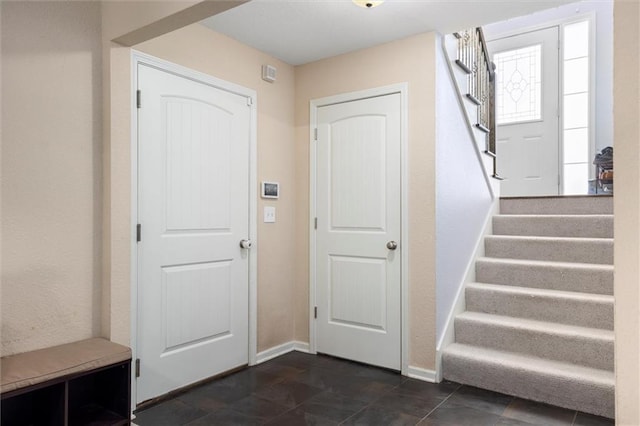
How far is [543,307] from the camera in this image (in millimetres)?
3037

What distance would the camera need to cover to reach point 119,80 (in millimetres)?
2320

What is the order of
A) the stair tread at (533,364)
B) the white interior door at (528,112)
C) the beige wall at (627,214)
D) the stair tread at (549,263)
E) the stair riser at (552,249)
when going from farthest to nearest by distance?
the white interior door at (528,112)
the stair riser at (552,249)
the stair tread at (549,263)
the stair tread at (533,364)
the beige wall at (627,214)

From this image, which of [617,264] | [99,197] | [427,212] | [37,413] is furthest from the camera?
[427,212]

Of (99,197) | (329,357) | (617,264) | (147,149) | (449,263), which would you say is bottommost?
(329,357)

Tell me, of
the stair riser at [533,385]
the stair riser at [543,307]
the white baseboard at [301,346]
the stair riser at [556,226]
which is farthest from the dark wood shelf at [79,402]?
the stair riser at [556,226]

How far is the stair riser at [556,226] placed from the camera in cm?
349

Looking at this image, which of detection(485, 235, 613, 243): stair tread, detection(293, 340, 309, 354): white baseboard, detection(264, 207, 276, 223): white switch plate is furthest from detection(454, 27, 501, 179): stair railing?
detection(293, 340, 309, 354): white baseboard

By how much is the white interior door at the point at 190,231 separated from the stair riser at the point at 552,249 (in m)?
2.19

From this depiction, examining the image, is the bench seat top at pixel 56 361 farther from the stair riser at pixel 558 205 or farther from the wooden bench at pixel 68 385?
the stair riser at pixel 558 205

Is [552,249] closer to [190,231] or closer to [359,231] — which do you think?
[359,231]

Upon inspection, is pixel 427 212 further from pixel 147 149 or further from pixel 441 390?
pixel 147 149

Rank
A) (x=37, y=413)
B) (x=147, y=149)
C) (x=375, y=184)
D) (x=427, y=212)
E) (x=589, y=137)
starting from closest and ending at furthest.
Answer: (x=37, y=413)
(x=147, y=149)
(x=427, y=212)
(x=375, y=184)
(x=589, y=137)

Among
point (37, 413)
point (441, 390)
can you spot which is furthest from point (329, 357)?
point (37, 413)

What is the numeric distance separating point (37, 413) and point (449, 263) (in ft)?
8.75
